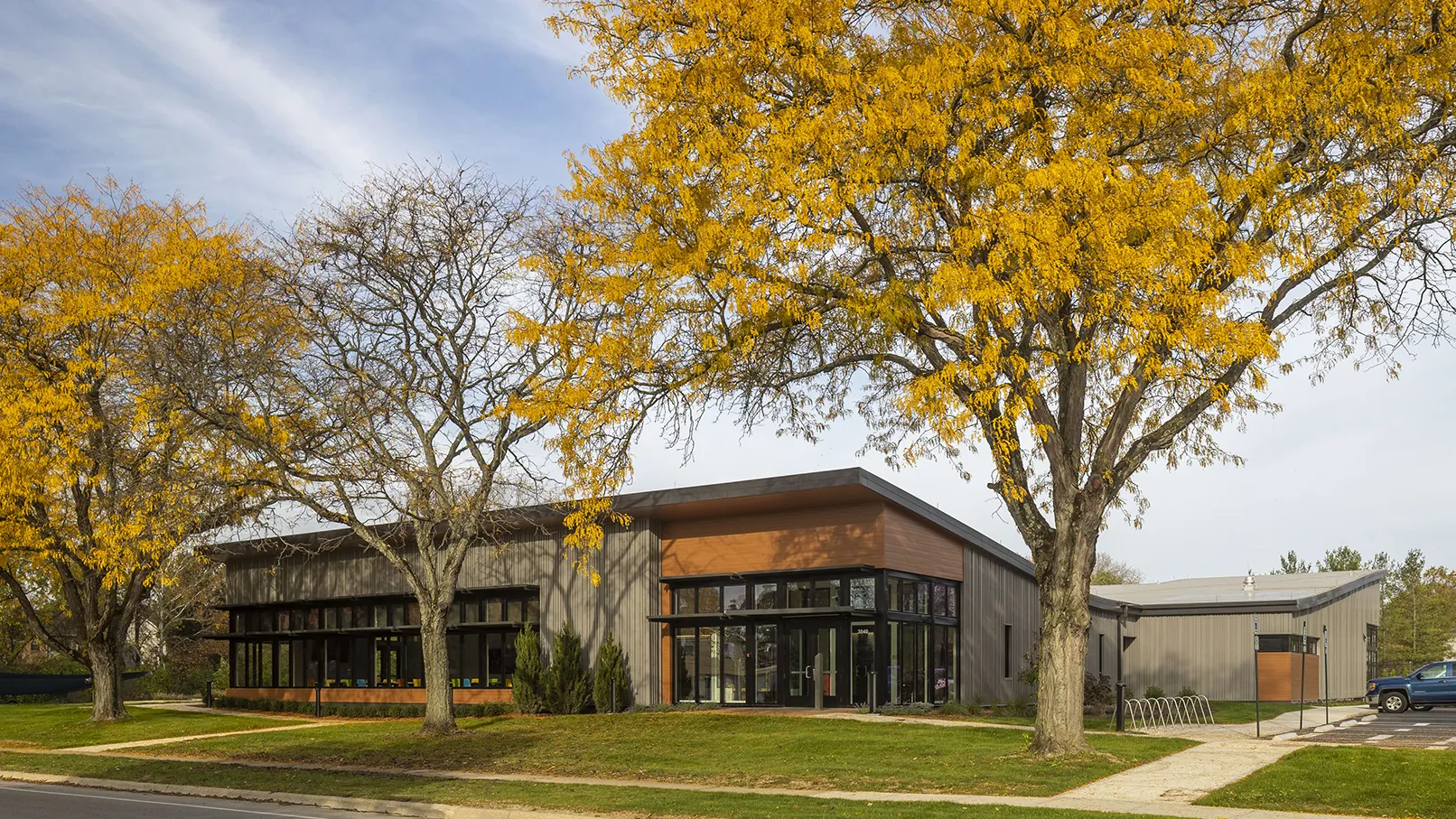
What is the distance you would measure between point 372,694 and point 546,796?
26.3 meters

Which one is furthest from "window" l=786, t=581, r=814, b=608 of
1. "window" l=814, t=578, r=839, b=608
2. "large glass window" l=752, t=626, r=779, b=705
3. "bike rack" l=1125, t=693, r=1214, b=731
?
"bike rack" l=1125, t=693, r=1214, b=731

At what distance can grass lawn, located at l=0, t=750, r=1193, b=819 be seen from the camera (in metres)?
15.6

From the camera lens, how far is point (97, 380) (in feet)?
110

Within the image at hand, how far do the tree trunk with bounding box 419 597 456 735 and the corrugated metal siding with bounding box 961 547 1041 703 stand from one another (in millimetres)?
15286

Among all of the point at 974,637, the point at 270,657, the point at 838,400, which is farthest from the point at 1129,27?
the point at 270,657

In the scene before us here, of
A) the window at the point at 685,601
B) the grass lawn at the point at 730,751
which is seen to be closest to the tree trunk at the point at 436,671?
the grass lawn at the point at 730,751

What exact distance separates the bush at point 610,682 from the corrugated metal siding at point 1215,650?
18.3 m

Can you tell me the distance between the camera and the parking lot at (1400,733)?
24.2 m

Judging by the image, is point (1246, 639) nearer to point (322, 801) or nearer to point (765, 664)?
point (765, 664)

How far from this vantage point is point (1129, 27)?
707 inches

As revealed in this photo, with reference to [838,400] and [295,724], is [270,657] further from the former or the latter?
[838,400]

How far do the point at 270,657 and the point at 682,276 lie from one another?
34.2 meters

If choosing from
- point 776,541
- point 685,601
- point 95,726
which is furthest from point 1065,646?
point 95,726

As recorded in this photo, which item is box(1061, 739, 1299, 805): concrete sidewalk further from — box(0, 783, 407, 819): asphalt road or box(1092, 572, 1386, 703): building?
box(1092, 572, 1386, 703): building
